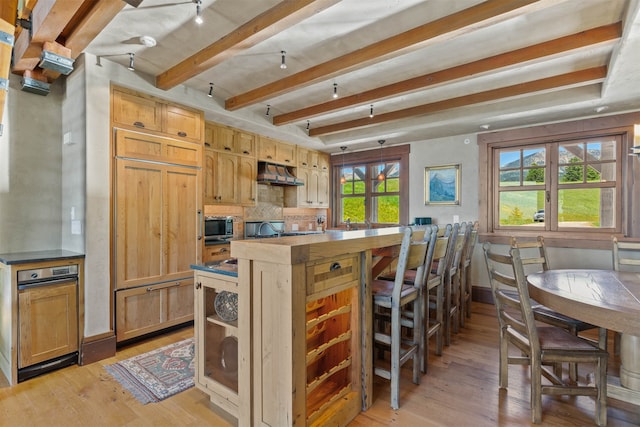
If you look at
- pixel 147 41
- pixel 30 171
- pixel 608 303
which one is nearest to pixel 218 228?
pixel 30 171

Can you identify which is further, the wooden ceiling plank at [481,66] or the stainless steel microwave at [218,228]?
the stainless steel microwave at [218,228]

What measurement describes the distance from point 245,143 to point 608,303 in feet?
14.4

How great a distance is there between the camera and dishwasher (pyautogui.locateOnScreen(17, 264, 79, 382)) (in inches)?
93.5

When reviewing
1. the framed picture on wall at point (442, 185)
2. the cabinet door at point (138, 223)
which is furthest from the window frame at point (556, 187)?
the cabinet door at point (138, 223)

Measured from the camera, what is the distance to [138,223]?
10.1 feet

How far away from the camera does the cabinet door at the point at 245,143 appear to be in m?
4.60

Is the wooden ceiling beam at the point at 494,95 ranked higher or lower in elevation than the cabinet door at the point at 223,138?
higher

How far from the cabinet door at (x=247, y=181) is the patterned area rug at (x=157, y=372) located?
7.58ft

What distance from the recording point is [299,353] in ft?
4.85

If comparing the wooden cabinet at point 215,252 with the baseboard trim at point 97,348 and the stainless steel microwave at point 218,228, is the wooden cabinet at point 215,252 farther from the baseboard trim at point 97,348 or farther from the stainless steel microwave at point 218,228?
the baseboard trim at point 97,348

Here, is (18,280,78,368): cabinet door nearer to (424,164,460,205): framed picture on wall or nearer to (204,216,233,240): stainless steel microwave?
A: (204,216,233,240): stainless steel microwave

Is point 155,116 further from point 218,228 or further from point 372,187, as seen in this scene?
point 372,187

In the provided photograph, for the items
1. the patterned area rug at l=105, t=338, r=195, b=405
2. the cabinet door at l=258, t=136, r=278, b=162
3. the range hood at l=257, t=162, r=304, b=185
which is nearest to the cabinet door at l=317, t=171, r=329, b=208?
the range hood at l=257, t=162, r=304, b=185

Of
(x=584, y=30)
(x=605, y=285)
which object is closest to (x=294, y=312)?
(x=605, y=285)
